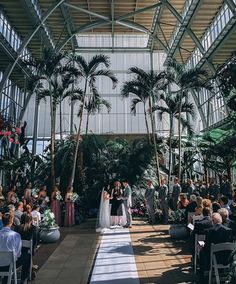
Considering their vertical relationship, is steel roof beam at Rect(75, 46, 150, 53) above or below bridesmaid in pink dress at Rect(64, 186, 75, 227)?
above

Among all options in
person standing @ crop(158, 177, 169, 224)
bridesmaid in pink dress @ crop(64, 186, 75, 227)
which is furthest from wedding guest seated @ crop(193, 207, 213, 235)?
bridesmaid in pink dress @ crop(64, 186, 75, 227)

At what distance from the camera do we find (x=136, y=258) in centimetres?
607

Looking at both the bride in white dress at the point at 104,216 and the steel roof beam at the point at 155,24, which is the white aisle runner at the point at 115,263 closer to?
the bride in white dress at the point at 104,216

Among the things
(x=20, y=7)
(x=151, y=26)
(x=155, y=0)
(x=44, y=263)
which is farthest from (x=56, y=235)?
(x=151, y=26)

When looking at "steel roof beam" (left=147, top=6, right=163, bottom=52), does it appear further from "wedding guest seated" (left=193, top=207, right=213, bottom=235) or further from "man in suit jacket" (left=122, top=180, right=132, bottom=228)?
"wedding guest seated" (left=193, top=207, right=213, bottom=235)

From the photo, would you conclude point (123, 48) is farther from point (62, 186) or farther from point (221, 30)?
point (62, 186)

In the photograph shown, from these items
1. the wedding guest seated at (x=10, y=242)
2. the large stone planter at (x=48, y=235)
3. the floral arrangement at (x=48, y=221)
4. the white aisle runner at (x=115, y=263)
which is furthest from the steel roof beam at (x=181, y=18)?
the wedding guest seated at (x=10, y=242)

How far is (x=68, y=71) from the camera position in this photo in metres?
12.3

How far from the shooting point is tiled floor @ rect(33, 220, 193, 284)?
4.90 m

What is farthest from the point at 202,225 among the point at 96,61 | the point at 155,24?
the point at 155,24

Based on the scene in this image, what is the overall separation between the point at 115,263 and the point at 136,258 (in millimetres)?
545

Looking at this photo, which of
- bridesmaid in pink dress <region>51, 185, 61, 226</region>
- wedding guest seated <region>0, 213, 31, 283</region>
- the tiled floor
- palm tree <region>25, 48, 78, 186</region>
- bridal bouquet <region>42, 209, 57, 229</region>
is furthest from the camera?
palm tree <region>25, 48, 78, 186</region>

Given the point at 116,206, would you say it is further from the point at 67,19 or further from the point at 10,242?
the point at 67,19

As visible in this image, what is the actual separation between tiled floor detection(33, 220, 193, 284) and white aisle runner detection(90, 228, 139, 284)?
12 centimetres
